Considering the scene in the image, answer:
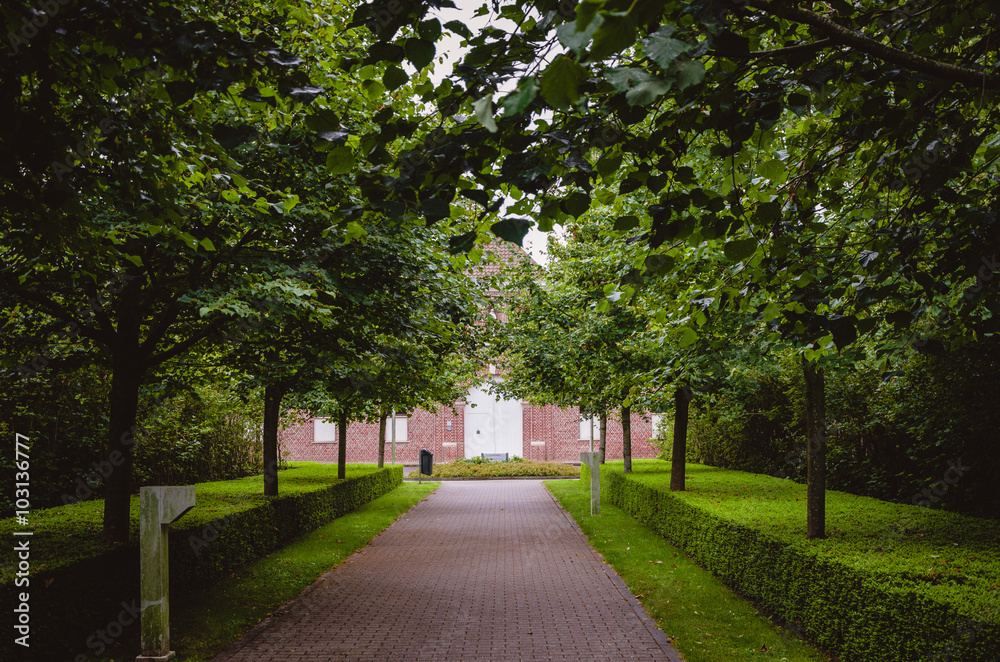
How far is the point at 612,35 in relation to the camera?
1.66 meters

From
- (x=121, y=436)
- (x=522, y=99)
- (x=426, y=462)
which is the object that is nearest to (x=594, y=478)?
(x=121, y=436)

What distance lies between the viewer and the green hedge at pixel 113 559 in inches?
216

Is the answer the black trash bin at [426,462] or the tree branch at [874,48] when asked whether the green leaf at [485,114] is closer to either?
the tree branch at [874,48]

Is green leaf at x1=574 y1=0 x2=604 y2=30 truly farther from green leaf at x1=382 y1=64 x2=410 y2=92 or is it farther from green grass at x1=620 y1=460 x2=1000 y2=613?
green grass at x1=620 y1=460 x2=1000 y2=613

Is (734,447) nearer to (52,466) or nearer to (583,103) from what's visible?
(52,466)

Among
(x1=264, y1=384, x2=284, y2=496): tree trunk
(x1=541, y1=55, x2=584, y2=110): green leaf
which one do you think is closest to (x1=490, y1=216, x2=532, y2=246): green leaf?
(x1=541, y1=55, x2=584, y2=110): green leaf

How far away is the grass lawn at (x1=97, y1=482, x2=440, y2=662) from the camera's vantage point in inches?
256

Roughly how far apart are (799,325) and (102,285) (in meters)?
7.16

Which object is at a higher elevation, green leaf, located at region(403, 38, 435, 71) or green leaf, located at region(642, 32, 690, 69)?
green leaf, located at region(403, 38, 435, 71)

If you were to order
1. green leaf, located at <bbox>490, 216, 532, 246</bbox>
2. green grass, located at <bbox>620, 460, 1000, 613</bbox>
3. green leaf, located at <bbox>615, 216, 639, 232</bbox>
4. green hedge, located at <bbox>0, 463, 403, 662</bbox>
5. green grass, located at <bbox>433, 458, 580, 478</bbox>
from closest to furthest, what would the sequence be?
green leaf, located at <bbox>490, 216, 532, 246</bbox>
green leaf, located at <bbox>615, 216, 639, 232</bbox>
green grass, located at <bbox>620, 460, 1000, 613</bbox>
green hedge, located at <bbox>0, 463, 403, 662</bbox>
green grass, located at <bbox>433, 458, 580, 478</bbox>

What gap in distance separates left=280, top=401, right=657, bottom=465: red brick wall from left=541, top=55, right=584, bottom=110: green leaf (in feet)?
119

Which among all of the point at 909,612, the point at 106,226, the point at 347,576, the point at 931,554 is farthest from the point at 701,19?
the point at 347,576

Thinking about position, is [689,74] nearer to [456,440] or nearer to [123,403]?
[123,403]

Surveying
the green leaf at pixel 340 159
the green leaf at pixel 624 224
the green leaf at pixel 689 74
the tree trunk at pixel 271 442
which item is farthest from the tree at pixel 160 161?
the tree trunk at pixel 271 442
